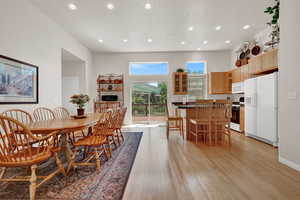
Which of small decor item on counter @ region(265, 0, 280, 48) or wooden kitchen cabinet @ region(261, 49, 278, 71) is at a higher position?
small decor item on counter @ region(265, 0, 280, 48)

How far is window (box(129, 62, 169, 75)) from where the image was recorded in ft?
22.7

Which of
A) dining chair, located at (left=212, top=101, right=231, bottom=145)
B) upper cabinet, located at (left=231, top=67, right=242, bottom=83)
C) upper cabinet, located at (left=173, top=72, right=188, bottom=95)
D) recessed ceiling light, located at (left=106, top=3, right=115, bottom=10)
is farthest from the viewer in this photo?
upper cabinet, located at (left=173, top=72, right=188, bottom=95)

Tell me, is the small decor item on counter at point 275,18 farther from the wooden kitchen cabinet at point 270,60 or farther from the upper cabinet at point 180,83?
the upper cabinet at point 180,83

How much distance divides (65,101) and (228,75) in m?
6.39

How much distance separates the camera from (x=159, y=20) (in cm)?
412

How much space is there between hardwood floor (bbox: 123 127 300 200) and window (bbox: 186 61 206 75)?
4.14 m

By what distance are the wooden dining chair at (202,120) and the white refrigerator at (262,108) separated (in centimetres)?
118

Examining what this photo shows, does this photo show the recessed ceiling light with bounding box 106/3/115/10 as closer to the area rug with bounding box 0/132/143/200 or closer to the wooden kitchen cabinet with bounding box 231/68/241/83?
the area rug with bounding box 0/132/143/200

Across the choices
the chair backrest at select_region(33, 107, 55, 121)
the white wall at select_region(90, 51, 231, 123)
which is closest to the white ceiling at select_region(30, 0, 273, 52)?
the white wall at select_region(90, 51, 231, 123)

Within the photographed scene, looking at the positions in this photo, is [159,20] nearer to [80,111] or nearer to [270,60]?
[270,60]

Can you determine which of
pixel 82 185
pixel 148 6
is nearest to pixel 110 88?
pixel 148 6

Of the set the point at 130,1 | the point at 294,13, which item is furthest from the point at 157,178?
the point at 130,1

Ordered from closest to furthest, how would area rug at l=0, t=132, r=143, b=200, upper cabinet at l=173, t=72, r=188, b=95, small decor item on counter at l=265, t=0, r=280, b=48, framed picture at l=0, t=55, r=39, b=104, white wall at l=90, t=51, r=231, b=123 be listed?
1. area rug at l=0, t=132, r=143, b=200
2. framed picture at l=0, t=55, r=39, b=104
3. small decor item on counter at l=265, t=0, r=280, b=48
4. upper cabinet at l=173, t=72, r=188, b=95
5. white wall at l=90, t=51, r=231, b=123

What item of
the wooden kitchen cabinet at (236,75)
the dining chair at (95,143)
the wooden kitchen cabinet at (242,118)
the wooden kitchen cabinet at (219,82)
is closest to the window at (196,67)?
the wooden kitchen cabinet at (219,82)
